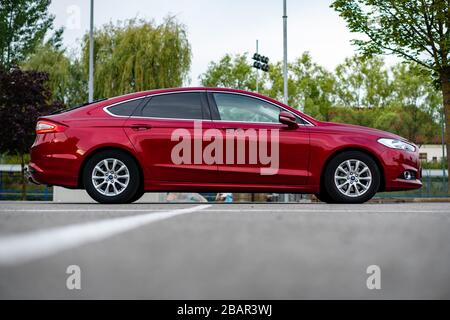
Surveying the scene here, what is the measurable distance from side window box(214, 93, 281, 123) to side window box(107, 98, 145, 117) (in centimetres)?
104

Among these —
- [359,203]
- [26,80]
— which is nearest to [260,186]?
[359,203]

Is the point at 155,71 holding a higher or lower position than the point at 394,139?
higher

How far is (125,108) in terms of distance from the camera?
9125mm

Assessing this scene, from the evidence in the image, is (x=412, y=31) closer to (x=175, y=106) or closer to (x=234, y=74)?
(x=175, y=106)

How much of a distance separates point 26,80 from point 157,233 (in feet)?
98.1

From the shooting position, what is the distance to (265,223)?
10.4 ft

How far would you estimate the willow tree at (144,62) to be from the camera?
111 feet

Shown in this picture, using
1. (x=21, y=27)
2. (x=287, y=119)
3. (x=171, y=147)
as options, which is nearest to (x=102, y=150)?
(x=171, y=147)

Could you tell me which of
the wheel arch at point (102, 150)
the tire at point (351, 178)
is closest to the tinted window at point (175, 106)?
the wheel arch at point (102, 150)

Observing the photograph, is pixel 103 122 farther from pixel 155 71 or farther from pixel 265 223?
pixel 155 71

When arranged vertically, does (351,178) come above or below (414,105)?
below

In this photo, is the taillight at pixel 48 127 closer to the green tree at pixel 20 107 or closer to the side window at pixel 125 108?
the side window at pixel 125 108

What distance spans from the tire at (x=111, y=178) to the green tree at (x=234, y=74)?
147 ft

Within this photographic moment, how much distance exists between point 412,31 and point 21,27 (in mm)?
41340
